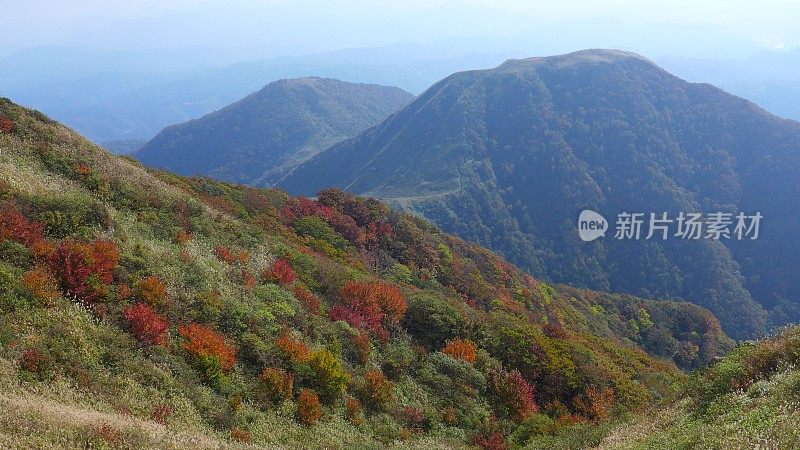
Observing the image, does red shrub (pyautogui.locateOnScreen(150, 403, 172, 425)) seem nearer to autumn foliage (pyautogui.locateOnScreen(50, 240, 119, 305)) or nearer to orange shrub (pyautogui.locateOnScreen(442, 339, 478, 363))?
autumn foliage (pyautogui.locateOnScreen(50, 240, 119, 305))

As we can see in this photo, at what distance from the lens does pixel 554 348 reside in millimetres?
21203

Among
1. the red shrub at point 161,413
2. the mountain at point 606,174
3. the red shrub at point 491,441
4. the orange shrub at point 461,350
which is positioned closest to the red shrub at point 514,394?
the orange shrub at point 461,350

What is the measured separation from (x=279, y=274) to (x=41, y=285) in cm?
844

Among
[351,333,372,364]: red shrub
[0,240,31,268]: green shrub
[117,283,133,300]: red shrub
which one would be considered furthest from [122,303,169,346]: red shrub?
[351,333,372,364]: red shrub

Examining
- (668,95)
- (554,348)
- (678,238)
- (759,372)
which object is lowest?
(678,238)

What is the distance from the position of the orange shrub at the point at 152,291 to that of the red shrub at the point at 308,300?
5.24 metres

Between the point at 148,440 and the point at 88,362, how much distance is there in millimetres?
3647

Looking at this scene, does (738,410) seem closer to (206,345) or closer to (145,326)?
(206,345)

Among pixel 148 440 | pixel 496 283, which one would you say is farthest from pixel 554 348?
pixel 496 283

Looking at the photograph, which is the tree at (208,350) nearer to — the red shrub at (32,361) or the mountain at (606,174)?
the red shrub at (32,361)

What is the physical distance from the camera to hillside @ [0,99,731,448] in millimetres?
10633

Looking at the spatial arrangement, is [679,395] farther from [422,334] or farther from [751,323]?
[751,323]

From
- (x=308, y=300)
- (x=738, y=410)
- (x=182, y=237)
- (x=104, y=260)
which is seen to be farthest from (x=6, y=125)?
(x=738, y=410)

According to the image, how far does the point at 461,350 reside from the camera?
19422 millimetres
